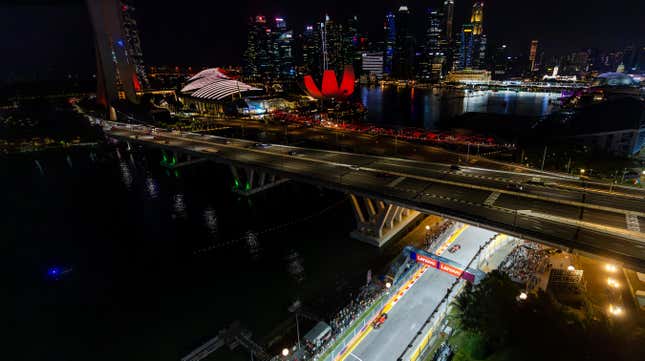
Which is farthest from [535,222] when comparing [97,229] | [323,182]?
[97,229]

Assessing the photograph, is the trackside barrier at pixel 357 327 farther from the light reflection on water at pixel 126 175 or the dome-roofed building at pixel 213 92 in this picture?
the dome-roofed building at pixel 213 92

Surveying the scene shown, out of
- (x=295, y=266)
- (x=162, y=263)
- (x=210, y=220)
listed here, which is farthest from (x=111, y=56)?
(x=295, y=266)

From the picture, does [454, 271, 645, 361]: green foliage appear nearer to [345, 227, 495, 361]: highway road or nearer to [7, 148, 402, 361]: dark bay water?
[345, 227, 495, 361]: highway road

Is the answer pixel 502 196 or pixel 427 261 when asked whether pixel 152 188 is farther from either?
pixel 502 196

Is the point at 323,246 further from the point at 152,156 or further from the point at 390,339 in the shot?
the point at 152,156

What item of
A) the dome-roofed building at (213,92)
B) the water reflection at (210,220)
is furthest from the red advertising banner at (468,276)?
the dome-roofed building at (213,92)

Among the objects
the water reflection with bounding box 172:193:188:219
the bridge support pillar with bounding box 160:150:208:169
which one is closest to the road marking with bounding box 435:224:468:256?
the water reflection with bounding box 172:193:188:219
